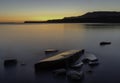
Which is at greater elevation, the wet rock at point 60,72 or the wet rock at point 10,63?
the wet rock at point 60,72

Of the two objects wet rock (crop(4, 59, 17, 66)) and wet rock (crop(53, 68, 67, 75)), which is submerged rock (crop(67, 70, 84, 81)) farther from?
wet rock (crop(4, 59, 17, 66))

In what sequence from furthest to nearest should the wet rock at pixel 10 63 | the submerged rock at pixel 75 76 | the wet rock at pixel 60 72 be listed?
1. the wet rock at pixel 10 63
2. the wet rock at pixel 60 72
3. the submerged rock at pixel 75 76

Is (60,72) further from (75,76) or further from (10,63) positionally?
(10,63)

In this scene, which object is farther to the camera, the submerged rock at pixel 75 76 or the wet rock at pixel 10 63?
the wet rock at pixel 10 63

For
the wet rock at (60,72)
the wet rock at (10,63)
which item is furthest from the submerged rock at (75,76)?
the wet rock at (10,63)

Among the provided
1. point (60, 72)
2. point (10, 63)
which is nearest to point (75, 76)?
point (60, 72)

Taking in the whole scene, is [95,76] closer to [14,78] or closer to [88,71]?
[88,71]

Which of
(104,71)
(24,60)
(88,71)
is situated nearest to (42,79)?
(88,71)

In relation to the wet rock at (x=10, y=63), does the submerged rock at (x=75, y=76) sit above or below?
above

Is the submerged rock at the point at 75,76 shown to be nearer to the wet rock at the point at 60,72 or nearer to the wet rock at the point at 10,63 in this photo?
the wet rock at the point at 60,72

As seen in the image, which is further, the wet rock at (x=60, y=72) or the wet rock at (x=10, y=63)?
the wet rock at (x=10, y=63)

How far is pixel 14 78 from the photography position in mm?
11633

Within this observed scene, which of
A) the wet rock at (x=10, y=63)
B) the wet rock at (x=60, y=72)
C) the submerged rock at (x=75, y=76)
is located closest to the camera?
the submerged rock at (x=75, y=76)

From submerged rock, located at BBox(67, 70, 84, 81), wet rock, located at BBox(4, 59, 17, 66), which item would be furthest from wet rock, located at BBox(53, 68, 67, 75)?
wet rock, located at BBox(4, 59, 17, 66)
